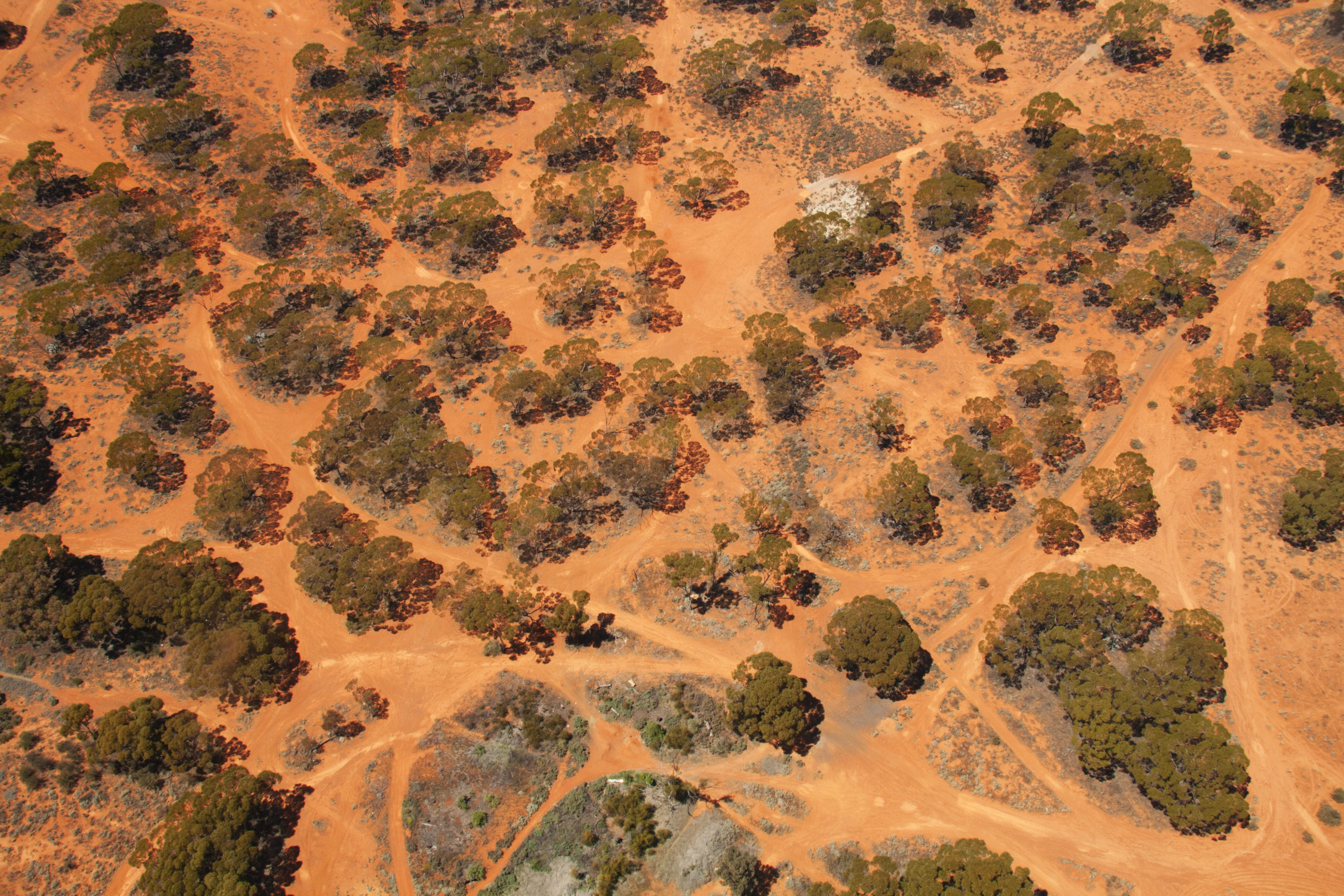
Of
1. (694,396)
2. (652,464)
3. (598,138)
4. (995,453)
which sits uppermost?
(598,138)

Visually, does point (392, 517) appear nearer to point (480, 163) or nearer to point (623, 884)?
point (623, 884)

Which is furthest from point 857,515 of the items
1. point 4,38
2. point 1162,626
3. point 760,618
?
point 4,38

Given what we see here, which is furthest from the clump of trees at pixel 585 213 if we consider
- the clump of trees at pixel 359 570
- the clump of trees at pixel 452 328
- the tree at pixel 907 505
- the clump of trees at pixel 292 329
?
the tree at pixel 907 505

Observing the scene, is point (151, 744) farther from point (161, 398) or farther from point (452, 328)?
point (452, 328)

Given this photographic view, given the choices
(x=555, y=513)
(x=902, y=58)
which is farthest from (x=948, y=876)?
(x=902, y=58)

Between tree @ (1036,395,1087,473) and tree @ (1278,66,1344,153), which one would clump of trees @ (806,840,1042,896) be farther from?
tree @ (1278,66,1344,153)

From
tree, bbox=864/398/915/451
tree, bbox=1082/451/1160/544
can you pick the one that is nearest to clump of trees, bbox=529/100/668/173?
tree, bbox=864/398/915/451
